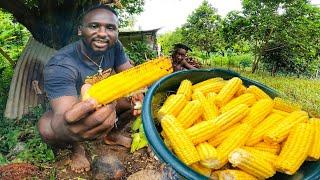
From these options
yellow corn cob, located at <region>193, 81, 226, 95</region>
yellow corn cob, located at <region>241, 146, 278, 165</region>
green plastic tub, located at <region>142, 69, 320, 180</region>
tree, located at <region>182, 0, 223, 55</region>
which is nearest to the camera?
green plastic tub, located at <region>142, 69, 320, 180</region>

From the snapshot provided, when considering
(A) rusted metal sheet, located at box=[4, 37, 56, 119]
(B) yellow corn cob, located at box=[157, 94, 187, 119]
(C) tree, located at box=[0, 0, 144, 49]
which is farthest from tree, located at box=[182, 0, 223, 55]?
(B) yellow corn cob, located at box=[157, 94, 187, 119]

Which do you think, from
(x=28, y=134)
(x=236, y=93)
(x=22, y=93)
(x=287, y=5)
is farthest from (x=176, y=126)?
(x=287, y=5)

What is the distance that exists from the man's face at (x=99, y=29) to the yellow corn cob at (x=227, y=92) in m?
1.60

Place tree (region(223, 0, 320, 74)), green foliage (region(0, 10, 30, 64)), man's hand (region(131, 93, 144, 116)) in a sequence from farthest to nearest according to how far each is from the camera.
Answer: tree (region(223, 0, 320, 74)) → green foliage (region(0, 10, 30, 64)) → man's hand (region(131, 93, 144, 116))

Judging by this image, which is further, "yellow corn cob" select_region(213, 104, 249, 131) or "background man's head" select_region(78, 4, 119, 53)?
"background man's head" select_region(78, 4, 119, 53)

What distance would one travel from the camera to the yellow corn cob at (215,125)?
283cm

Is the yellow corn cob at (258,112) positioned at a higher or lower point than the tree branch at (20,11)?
lower

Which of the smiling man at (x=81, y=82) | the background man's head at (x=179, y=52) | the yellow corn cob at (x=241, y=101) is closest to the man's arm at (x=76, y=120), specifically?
the smiling man at (x=81, y=82)

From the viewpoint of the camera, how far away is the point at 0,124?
19.9 feet

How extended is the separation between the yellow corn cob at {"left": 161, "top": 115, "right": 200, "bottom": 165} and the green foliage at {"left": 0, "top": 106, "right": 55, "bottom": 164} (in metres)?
2.51

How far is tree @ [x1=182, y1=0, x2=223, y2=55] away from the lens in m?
20.4

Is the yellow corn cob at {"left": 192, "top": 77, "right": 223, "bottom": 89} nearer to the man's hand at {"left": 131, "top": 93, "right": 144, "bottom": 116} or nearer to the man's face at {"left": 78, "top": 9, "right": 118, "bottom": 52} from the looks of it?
the man's hand at {"left": 131, "top": 93, "right": 144, "bottom": 116}

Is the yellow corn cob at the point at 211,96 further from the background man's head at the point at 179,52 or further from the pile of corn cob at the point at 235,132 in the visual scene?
the background man's head at the point at 179,52

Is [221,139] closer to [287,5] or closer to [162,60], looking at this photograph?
[162,60]
